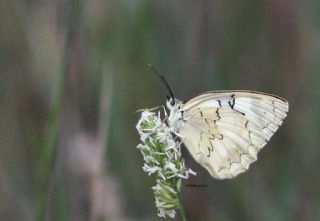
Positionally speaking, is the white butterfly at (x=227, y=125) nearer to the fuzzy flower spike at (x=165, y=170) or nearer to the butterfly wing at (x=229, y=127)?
the butterfly wing at (x=229, y=127)

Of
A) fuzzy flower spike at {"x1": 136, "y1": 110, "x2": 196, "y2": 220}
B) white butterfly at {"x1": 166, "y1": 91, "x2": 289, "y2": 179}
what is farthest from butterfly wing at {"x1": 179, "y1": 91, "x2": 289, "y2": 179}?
fuzzy flower spike at {"x1": 136, "y1": 110, "x2": 196, "y2": 220}

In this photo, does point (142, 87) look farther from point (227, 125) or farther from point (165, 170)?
point (165, 170)

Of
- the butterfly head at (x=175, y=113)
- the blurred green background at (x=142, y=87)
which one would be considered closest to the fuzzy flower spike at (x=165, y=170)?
the butterfly head at (x=175, y=113)

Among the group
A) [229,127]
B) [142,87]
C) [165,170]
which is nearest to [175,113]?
[229,127]

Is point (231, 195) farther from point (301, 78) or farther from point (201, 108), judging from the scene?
point (201, 108)

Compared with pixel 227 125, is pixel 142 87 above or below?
above

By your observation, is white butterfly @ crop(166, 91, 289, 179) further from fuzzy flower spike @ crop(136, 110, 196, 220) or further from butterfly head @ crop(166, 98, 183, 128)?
fuzzy flower spike @ crop(136, 110, 196, 220)

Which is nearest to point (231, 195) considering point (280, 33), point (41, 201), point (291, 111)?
point (291, 111)
